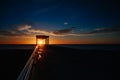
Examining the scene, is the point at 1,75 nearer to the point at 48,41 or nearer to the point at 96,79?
the point at 96,79

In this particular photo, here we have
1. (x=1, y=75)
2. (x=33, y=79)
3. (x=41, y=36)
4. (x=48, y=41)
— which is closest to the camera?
(x=33, y=79)

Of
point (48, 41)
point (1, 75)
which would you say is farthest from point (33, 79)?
point (48, 41)

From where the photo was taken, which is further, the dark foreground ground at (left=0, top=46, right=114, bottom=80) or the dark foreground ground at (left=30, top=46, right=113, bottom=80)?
the dark foreground ground at (left=0, top=46, right=114, bottom=80)

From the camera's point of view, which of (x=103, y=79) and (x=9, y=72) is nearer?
(x=103, y=79)

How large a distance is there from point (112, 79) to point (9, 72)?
14.1m

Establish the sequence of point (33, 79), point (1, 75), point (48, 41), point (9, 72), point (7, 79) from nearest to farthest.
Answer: point (33, 79), point (7, 79), point (1, 75), point (9, 72), point (48, 41)

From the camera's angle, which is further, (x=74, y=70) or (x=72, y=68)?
(x=72, y=68)

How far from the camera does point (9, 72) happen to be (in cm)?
1631

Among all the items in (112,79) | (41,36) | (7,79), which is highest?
(41,36)

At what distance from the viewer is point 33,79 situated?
5586 mm

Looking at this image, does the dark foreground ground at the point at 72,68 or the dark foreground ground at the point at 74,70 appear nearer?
the dark foreground ground at the point at 74,70

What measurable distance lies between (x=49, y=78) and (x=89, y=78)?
1878mm

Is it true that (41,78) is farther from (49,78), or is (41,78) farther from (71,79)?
(71,79)

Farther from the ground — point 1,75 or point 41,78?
point 41,78
